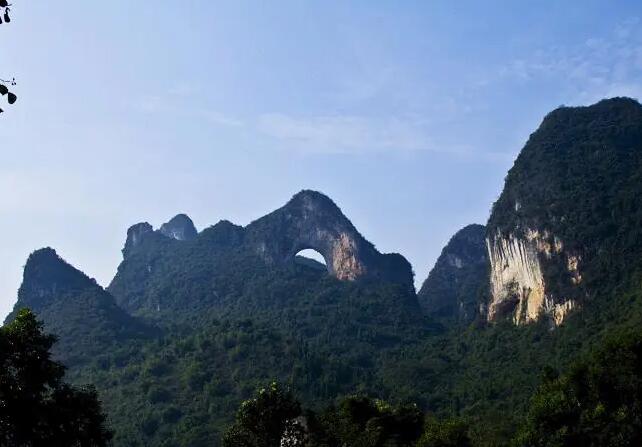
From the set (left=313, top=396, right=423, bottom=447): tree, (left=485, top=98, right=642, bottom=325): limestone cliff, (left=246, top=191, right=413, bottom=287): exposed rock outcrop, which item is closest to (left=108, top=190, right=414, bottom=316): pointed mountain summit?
(left=246, top=191, right=413, bottom=287): exposed rock outcrop

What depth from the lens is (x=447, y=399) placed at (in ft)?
215

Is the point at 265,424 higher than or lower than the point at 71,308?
lower

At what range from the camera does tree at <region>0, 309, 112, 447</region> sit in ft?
53.4

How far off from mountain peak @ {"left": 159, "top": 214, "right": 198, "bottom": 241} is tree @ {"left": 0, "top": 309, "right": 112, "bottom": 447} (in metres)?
143

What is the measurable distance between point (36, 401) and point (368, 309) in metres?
96.5

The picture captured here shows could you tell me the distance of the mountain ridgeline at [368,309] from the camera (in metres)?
64.1

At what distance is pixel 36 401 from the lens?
54.7 ft

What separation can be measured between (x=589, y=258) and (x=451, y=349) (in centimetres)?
2404

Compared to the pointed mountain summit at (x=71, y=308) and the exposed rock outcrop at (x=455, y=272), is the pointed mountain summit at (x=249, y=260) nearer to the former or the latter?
the exposed rock outcrop at (x=455, y=272)

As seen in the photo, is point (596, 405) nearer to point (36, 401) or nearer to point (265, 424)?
point (265, 424)

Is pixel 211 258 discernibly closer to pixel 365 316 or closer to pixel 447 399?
pixel 365 316

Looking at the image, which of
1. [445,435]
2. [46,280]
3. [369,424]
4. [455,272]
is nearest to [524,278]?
[445,435]

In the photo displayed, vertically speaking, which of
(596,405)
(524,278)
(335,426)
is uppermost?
(524,278)

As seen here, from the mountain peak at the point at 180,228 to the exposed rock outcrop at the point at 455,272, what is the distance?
5889 centimetres
